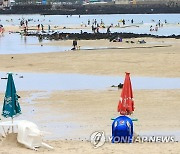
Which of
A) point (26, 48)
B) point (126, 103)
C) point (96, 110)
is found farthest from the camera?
point (26, 48)

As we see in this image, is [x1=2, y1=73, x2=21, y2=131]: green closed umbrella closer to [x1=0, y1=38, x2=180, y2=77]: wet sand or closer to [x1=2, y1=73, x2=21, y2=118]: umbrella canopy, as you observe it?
[x1=2, y1=73, x2=21, y2=118]: umbrella canopy

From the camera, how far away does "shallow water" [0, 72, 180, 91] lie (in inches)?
934

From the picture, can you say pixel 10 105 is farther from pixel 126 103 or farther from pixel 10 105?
pixel 126 103

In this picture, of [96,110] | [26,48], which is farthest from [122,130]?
[26,48]

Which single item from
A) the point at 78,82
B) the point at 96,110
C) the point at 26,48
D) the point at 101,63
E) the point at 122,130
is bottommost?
the point at 26,48

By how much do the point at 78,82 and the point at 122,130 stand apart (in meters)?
13.3

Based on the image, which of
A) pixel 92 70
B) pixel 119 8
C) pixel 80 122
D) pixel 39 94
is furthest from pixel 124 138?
pixel 119 8

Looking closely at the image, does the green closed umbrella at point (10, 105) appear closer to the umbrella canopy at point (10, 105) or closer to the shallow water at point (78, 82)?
the umbrella canopy at point (10, 105)

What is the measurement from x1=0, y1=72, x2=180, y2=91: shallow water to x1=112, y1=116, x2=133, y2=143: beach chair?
10.8 meters

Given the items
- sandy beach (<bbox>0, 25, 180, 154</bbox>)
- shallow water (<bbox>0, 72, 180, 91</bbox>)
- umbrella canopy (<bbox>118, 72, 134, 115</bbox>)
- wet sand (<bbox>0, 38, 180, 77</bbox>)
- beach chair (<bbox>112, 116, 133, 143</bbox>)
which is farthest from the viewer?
wet sand (<bbox>0, 38, 180, 77</bbox>)

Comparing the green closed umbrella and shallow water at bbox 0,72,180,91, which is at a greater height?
the green closed umbrella

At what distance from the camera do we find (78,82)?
25625 millimetres

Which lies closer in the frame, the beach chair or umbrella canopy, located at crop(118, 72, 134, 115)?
the beach chair

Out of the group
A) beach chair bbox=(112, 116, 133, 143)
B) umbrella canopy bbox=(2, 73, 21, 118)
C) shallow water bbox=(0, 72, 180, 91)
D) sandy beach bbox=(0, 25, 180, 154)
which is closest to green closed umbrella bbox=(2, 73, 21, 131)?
umbrella canopy bbox=(2, 73, 21, 118)
